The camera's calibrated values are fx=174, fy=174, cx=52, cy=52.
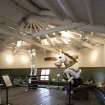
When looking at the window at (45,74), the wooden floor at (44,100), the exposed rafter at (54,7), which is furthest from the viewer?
the window at (45,74)

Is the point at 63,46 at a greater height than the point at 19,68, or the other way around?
the point at 63,46

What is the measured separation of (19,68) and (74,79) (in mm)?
6153

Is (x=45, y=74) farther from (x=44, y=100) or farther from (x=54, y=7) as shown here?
(x=54, y=7)

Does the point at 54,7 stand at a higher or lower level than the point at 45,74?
higher

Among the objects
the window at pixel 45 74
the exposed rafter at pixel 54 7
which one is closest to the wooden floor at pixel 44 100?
the exposed rafter at pixel 54 7

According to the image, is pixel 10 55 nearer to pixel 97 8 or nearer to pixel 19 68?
pixel 19 68

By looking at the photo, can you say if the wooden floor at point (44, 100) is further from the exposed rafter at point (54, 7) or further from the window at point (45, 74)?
the window at point (45, 74)

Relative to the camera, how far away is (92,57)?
33.2 ft

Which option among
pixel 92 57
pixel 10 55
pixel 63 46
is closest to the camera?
pixel 92 57

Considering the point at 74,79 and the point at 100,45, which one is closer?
the point at 74,79

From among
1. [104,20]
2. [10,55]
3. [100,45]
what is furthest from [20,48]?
[104,20]

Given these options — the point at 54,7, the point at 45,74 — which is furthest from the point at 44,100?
the point at 45,74

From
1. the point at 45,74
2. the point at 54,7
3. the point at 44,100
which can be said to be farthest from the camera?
the point at 45,74

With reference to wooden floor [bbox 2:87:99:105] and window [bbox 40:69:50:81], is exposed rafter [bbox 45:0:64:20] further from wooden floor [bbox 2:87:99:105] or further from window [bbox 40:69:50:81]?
window [bbox 40:69:50:81]
